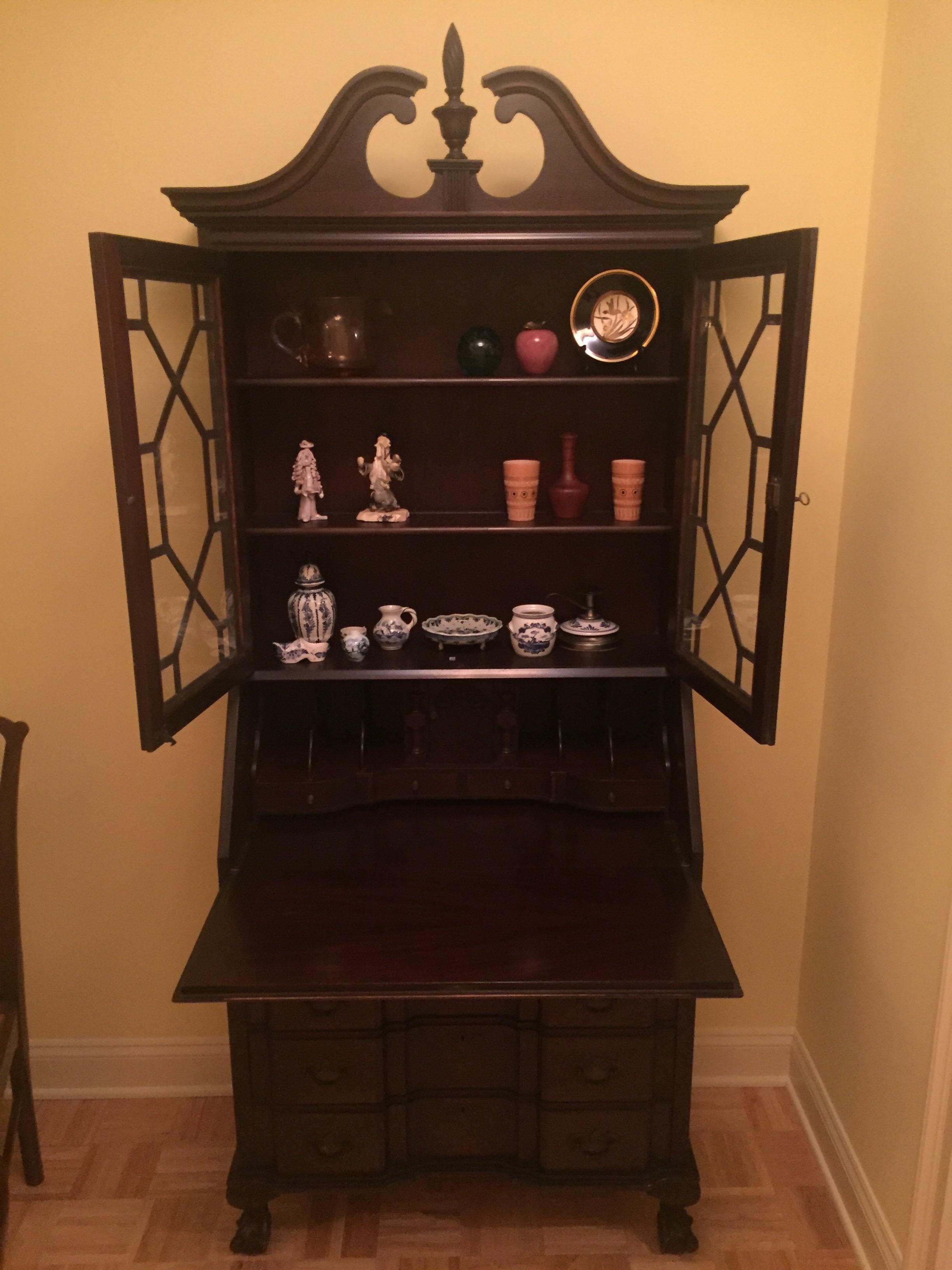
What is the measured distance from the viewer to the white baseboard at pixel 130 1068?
232 cm

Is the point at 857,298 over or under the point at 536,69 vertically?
under

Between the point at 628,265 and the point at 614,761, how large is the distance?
101cm

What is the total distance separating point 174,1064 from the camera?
2.33 metres

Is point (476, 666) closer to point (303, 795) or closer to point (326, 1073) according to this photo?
point (303, 795)

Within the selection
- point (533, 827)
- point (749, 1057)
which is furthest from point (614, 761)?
point (749, 1057)

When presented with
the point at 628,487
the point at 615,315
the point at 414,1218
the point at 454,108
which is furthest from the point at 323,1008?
the point at 454,108

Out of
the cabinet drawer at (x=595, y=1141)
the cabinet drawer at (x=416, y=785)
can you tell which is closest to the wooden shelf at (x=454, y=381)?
the cabinet drawer at (x=416, y=785)

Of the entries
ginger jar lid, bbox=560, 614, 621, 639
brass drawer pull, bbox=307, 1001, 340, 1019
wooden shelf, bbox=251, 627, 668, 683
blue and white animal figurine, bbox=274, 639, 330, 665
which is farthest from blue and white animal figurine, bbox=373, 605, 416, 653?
brass drawer pull, bbox=307, 1001, 340, 1019

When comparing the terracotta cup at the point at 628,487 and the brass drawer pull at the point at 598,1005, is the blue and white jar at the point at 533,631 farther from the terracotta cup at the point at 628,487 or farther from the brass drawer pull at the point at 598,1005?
the brass drawer pull at the point at 598,1005

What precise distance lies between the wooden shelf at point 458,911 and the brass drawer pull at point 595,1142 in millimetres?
436

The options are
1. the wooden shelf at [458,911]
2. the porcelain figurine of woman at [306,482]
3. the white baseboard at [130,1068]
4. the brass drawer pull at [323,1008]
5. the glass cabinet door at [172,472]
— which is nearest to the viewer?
the glass cabinet door at [172,472]

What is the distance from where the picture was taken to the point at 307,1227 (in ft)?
6.40

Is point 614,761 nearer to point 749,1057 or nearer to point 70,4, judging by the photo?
point 749,1057

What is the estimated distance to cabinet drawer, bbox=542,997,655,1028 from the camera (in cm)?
172
